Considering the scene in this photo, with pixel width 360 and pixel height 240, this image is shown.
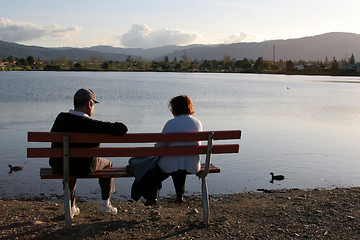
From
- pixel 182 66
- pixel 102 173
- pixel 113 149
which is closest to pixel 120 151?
pixel 113 149

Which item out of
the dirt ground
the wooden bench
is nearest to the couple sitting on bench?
the wooden bench

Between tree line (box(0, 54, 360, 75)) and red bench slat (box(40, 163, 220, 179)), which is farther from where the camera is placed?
tree line (box(0, 54, 360, 75))

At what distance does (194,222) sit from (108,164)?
1243 millimetres

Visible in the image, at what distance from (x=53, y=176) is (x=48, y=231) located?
575 millimetres

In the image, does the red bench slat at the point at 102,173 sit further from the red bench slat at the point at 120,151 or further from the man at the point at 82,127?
the red bench slat at the point at 120,151

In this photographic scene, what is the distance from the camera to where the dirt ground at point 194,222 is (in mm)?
4383

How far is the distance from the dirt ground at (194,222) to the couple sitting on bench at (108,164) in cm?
29

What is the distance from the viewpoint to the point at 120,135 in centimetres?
437

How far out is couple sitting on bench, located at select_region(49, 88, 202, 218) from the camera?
445 centimetres

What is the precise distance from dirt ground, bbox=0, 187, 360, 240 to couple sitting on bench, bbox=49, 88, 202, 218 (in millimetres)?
292

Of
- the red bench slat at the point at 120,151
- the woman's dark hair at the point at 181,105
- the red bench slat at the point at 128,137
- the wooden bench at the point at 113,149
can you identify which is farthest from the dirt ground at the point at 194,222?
the woman's dark hair at the point at 181,105

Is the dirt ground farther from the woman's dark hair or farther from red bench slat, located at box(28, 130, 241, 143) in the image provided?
the woman's dark hair

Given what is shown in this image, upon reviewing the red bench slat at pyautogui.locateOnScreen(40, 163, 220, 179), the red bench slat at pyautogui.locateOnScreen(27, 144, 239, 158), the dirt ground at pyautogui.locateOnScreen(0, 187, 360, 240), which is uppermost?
the red bench slat at pyautogui.locateOnScreen(27, 144, 239, 158)

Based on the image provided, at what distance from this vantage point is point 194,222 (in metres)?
4.79
